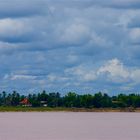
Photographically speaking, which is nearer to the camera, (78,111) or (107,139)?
(107,139)

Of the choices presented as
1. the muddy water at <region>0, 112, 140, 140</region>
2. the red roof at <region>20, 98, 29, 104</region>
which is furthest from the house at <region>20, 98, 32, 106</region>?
the muddy water at <region>0, 112, 140, 140</region>

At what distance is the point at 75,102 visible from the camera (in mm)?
133125

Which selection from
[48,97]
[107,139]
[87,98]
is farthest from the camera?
[48,97]

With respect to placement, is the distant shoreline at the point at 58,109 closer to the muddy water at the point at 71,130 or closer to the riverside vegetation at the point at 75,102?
the riverside vegetation at the point at 75,102

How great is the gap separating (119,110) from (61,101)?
1590 cm

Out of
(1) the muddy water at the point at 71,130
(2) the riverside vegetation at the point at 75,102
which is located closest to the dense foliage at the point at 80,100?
(2) the riverside vegetation at the point at 75,102

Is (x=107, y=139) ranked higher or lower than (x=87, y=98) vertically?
lower

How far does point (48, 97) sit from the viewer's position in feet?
456

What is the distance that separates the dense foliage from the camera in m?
129

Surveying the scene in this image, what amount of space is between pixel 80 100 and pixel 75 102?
208 centimetres

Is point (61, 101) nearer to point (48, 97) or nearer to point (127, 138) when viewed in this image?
point (48, 97)

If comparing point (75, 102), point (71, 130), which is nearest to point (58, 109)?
point (75, 102)

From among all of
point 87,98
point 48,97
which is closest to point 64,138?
point 87,98

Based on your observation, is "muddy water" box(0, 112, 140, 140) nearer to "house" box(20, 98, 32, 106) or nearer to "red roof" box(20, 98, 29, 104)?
"house" box(20, 98, 32, 106)
